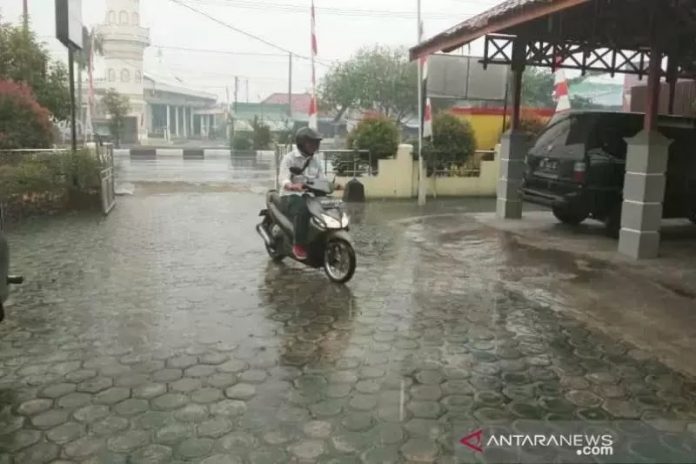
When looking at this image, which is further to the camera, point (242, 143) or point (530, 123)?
point (242, 143)

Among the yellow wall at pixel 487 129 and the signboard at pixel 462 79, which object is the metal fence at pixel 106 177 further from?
the yellow wall at pixel 487 129

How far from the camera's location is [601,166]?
29.2 feet

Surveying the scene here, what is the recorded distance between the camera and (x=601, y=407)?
3629 millimetres

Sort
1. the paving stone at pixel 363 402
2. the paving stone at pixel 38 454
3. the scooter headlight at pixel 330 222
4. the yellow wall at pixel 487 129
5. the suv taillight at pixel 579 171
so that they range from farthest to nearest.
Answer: the yellow wall at pixel 487 129, the suv taillight at pixel 579 171, the scooter headlight at pixel 330 222, the paving stone at pixel 363 402, the paving stone at pixel 38 454

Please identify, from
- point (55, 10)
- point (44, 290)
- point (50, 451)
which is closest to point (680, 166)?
point (44, 290)

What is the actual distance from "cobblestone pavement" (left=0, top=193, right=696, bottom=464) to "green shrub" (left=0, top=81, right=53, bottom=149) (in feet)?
19.8

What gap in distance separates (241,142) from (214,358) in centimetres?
3269

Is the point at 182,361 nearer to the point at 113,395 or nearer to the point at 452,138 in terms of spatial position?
the point at 113,395

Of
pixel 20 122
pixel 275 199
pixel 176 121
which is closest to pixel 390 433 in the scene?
pixel 275 199

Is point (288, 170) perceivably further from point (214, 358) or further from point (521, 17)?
point (521, 17)

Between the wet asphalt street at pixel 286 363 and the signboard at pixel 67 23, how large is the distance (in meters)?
4.28

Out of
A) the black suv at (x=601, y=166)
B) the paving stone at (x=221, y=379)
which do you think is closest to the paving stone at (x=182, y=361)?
the paving stone at (x=221, y=379)

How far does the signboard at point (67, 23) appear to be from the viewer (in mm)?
10195

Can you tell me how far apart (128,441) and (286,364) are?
1.26 metres
